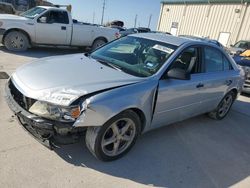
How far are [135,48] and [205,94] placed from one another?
1449 mm

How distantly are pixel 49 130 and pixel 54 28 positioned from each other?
799 cm

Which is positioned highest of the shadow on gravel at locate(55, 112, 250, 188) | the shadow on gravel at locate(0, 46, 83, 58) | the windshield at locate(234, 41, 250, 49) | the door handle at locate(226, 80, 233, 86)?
the door handle at locate(226, 80, 233, 86)

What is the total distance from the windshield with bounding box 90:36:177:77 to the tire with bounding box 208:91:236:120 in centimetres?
211

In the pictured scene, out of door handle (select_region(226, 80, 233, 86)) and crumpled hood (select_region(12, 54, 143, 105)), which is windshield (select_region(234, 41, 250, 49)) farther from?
crumpled hood (select_region(12, 54, 143, 105))

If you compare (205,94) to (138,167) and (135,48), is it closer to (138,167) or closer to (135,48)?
(135,48)

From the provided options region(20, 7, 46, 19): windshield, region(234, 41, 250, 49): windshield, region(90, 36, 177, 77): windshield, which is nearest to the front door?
region(90, 36, 177, 77): windshield

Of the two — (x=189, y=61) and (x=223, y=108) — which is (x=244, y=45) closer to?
(x=223, y=108)

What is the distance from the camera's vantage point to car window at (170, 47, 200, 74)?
159 inches

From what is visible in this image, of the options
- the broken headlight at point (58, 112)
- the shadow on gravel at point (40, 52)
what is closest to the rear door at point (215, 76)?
the broken headlight at point (58, 112)

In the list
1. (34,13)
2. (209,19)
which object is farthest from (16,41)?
(209,19)

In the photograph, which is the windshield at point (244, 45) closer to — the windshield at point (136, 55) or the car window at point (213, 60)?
the car window at point (213, 60)

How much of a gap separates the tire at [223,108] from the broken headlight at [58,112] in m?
3.46

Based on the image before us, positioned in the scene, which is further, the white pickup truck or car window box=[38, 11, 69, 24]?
car window box=[38, 11, 69, 24]

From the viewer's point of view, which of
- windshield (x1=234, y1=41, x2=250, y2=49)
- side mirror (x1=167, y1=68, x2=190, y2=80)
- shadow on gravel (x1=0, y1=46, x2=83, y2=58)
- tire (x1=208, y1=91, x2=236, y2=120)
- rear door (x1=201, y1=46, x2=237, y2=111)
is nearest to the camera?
side mirror (x1=167, y1=68, x2=190, y2=80)
